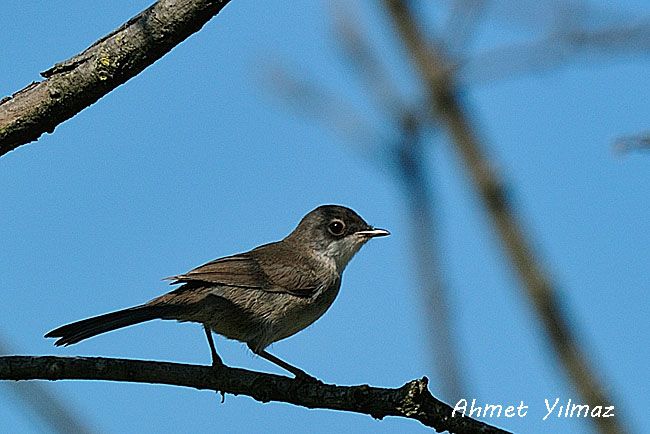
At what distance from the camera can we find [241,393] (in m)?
4.43

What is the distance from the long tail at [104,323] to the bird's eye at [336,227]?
96.9 inches

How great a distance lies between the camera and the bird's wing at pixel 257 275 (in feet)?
20.1

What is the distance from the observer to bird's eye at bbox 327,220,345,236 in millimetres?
7895

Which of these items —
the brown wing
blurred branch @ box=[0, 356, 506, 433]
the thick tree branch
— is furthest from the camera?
the brown wing

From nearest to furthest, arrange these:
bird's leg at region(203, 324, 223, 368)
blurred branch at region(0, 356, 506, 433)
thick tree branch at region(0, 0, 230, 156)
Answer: thick tree branch at region(0, 0, 230, 156)
blurred branch at region(0, 356, 506, 433)
bird's leg at region(203, 324, 223, 368)

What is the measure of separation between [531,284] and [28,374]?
2029 mm

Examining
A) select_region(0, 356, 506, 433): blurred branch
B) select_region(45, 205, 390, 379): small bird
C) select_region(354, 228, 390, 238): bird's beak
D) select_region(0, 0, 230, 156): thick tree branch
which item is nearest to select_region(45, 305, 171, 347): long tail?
select_region(45, 205, 390, 379): small bird

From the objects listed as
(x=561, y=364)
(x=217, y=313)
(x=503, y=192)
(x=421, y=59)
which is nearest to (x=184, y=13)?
(x=421, y=59)

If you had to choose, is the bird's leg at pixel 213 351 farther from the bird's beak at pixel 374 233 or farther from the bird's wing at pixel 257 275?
the bird's beak at pixel 374 233

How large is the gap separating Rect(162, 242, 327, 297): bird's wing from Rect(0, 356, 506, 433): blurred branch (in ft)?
5.97

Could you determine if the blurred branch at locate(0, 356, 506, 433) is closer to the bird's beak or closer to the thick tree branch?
the thick tree branch

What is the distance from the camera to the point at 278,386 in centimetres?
430

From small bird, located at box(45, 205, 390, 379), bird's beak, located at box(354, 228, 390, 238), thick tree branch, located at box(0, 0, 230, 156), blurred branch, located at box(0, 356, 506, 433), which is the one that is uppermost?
bird's beak, located at box(354, 228, 390, 238)

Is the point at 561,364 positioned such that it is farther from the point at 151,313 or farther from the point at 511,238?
the point at 151,313
